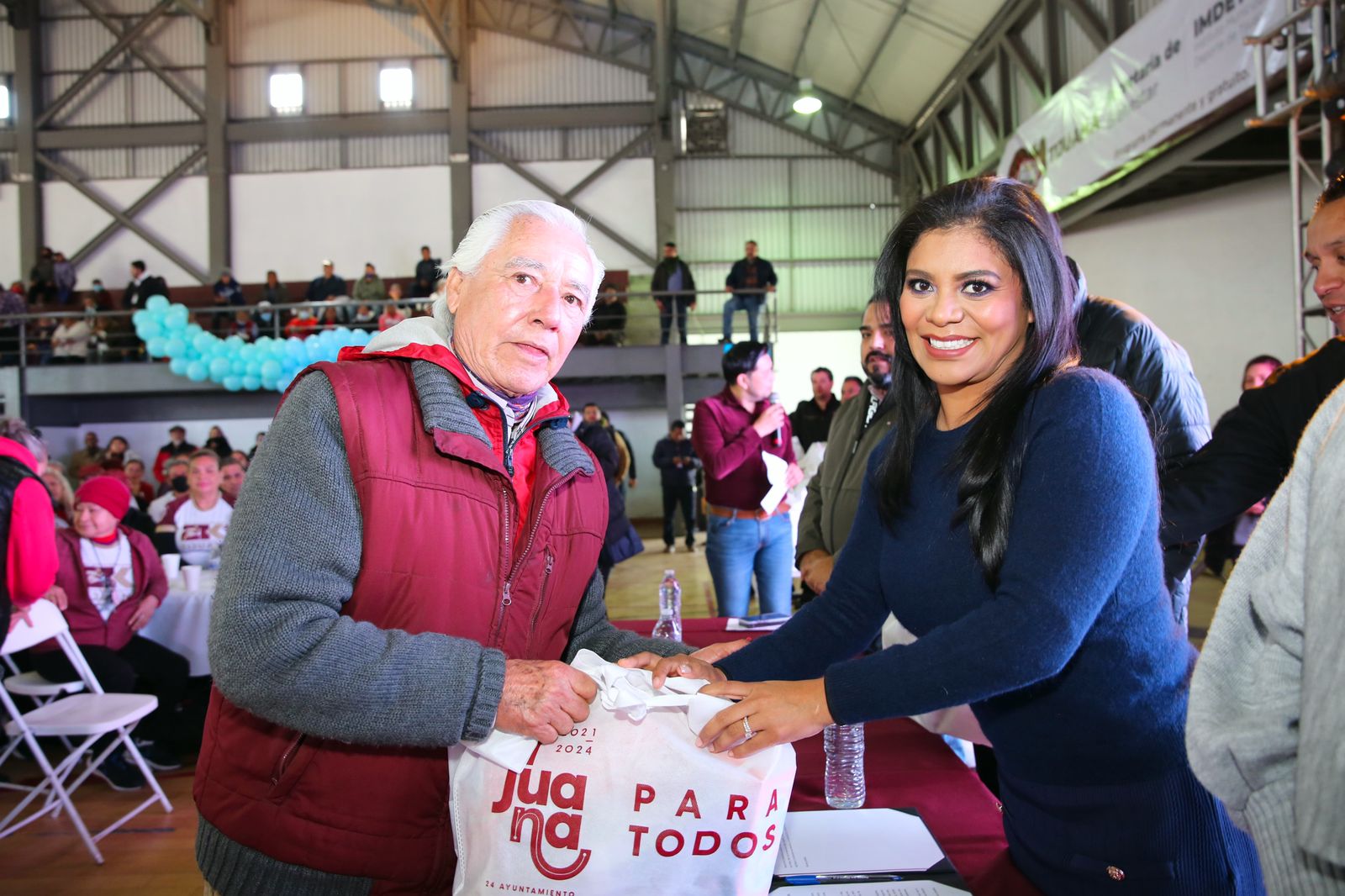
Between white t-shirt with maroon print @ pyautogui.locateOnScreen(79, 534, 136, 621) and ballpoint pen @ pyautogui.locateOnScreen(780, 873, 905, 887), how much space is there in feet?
12.3

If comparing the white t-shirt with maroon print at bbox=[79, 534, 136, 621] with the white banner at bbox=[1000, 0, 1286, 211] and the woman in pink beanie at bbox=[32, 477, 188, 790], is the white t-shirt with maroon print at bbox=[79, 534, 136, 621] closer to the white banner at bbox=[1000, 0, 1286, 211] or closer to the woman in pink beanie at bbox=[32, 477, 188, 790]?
the woman in pink beanie at bbox=[32, 477, 188, 790]

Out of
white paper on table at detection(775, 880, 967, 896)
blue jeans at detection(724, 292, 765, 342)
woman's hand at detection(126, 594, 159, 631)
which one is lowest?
woman's hand at detection(126, 594, 159, 631)

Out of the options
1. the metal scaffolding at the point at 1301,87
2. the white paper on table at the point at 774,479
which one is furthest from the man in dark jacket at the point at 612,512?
the metal scaffolding at the point at 1301,87

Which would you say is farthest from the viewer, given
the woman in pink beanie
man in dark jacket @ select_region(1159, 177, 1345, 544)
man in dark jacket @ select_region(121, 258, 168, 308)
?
man in dark jacket @ select_region(121, 258, 168, 308)

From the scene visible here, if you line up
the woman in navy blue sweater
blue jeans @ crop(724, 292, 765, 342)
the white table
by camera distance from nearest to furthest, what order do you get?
1. the woman in navy blue sweater
2. the white table
3. blue jeans @ crop(724, 292, 765, 342)

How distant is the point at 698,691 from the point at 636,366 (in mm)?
10738

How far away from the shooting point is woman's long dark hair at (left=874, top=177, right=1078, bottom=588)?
3.57 feet

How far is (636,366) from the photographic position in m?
11.8

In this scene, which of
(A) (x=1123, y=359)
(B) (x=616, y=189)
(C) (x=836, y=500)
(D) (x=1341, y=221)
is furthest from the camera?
(B) (x=616, y=189)

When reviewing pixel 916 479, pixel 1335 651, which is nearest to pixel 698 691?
pixel 916 479

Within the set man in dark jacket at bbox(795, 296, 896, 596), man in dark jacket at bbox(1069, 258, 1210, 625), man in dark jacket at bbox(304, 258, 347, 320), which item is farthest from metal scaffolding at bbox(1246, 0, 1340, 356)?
man in dark jacket at bbox(304, 258, 347, 320)

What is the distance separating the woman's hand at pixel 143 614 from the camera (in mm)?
3889

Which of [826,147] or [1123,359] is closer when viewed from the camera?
[1123,359]

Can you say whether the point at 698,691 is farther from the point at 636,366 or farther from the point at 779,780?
the point at 636,366
